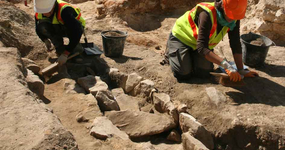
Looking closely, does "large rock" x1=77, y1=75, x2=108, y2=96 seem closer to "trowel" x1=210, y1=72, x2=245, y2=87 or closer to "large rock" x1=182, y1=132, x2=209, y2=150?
"large rock" x1=182, y1=132, x2=209, y2=150

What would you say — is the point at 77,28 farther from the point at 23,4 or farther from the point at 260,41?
the point at 23,4

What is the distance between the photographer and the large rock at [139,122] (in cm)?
320

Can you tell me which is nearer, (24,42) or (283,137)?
(283,137)

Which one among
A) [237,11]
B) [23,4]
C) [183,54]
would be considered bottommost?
[23,4]

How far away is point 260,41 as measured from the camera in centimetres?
440

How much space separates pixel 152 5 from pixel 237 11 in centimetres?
460

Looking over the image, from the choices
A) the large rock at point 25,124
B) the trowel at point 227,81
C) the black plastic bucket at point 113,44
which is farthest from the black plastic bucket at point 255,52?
the large rock at point 25,124

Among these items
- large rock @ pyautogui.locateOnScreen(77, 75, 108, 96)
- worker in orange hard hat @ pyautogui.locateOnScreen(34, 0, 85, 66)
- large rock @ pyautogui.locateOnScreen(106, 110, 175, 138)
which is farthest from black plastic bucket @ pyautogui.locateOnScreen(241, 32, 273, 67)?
worker in orange hard hat @ pyautogui.locateOnScreen(34, 0, 85, 66)

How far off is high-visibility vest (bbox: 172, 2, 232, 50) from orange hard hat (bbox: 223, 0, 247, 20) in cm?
20

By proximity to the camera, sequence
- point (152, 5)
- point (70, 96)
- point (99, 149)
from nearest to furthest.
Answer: point (99, 149), point (70, 96), point (152, 5)

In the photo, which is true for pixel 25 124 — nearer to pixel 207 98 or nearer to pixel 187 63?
pixel 207 98

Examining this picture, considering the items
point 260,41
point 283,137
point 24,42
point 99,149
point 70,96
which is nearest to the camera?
point 99,149

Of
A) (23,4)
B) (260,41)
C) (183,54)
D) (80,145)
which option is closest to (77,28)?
(183,54)

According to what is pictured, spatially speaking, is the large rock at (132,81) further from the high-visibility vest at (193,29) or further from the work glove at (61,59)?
the work glove at (61,59)
